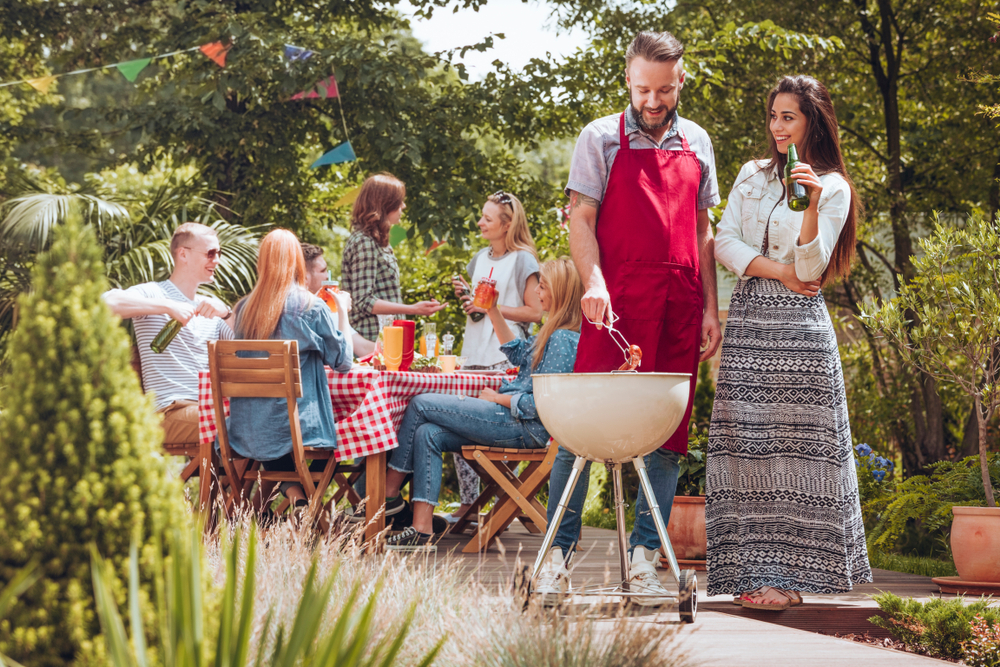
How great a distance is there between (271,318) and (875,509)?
325cm

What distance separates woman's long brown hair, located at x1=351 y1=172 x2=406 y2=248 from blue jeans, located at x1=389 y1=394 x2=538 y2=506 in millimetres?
1131

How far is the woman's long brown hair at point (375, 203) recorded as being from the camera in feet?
16.3

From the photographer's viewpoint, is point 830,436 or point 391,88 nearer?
point 830,436

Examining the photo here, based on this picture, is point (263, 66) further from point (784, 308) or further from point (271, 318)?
point (784, 308)

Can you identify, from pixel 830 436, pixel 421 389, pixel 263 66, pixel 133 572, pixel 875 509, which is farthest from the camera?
pixel 263 66

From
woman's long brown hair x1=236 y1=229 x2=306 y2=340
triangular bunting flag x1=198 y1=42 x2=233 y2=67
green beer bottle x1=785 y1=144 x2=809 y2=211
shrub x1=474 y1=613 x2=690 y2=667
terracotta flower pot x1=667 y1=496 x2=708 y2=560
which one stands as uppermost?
triangular bunting flag x1=198 y1=42 x2=233 y2=67

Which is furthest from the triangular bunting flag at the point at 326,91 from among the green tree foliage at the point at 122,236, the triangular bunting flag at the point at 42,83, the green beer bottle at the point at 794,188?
the green beer bottle at the point at 794,188

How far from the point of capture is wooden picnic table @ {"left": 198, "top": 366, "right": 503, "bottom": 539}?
13.5ft

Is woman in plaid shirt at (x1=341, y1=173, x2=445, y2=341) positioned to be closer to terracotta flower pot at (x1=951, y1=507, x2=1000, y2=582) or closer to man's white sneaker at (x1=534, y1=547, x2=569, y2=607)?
man's white sneaker at (x1=534, y1=547, x2=569, y2=607)

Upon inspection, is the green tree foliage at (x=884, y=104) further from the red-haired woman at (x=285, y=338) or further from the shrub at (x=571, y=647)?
the shrub at (x=571, y=647)

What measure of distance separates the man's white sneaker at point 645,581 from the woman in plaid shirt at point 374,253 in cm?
231

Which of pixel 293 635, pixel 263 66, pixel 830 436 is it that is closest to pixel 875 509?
pixel 830 436

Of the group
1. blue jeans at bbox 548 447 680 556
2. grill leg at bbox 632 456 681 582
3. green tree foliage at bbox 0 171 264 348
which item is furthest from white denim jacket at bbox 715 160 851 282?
green tree foliage at bbox 0 171 264 348

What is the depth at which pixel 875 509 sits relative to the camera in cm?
502
